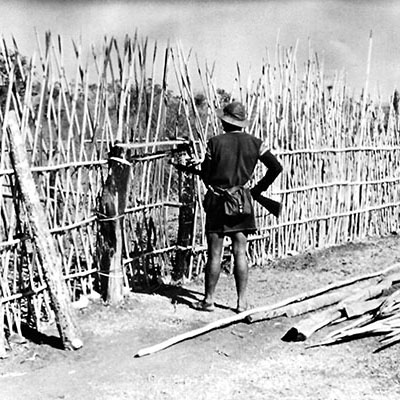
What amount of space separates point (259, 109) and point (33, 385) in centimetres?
334

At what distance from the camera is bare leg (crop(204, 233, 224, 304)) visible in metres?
4.66

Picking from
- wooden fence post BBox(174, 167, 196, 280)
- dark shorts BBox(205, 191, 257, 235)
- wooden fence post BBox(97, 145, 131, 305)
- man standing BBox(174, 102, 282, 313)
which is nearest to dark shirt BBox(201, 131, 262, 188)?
man standing BBox(174, 102, 282, 313)

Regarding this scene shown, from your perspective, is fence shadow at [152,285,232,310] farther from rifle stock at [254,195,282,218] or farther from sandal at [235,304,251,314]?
rifle stock at [254,195,282,218]

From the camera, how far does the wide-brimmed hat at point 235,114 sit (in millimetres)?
4480

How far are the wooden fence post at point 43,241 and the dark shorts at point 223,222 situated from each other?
3.71 feet

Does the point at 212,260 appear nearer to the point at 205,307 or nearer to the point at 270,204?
the point at 205,307

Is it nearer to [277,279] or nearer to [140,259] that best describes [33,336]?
[140,259]

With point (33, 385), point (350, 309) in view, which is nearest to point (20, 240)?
point (33, 385)

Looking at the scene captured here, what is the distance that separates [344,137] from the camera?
23.3 feet

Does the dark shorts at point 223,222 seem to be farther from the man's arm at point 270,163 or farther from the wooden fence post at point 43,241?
the wooden fence post at point 43,241

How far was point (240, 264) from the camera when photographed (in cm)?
468

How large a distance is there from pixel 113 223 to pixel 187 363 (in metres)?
1.23

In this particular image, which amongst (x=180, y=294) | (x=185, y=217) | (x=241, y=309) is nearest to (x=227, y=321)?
(x=241, y=309)

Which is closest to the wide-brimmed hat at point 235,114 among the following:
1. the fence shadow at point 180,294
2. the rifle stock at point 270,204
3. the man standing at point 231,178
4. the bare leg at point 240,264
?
the man standing at point 231,178
